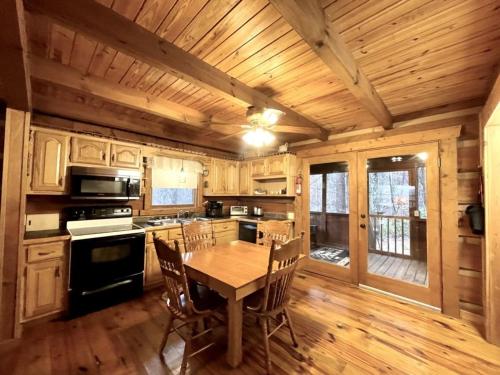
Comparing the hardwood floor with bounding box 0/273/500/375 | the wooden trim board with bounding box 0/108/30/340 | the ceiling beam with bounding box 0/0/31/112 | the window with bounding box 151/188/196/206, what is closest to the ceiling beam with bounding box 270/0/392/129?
the ceiling beam with bounding box 0/0/31/112

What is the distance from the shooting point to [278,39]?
1.57 metres

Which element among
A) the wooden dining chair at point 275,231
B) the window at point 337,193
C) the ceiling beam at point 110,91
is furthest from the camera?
Answer: the window at point 337,193

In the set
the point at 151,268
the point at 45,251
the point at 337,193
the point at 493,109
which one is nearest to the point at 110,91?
the point at 45,251

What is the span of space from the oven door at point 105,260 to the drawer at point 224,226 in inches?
52.1

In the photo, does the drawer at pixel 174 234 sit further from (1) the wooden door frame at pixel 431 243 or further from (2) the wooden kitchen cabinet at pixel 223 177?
(1) the wooden door frame at pixel 431 243

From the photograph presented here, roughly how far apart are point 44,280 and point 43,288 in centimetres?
8

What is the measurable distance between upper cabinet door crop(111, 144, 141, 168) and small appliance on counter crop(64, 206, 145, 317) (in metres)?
0.63

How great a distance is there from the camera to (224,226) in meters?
4.11

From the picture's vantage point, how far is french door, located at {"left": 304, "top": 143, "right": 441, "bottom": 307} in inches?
110

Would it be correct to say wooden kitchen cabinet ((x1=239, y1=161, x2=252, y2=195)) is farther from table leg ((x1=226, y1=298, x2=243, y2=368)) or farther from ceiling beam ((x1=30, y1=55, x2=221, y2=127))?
table leg ((x1=226, y1=298, x2=243, y2=368))

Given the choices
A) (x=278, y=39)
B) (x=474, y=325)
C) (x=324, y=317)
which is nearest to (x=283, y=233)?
(x=324, y=317)

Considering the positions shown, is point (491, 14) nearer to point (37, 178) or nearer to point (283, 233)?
point (283, 233)

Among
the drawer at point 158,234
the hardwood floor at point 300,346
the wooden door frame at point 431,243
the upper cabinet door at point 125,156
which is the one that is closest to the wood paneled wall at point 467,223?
the wooden door frame at point 431,243

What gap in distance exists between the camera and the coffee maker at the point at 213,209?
4.34 meters
